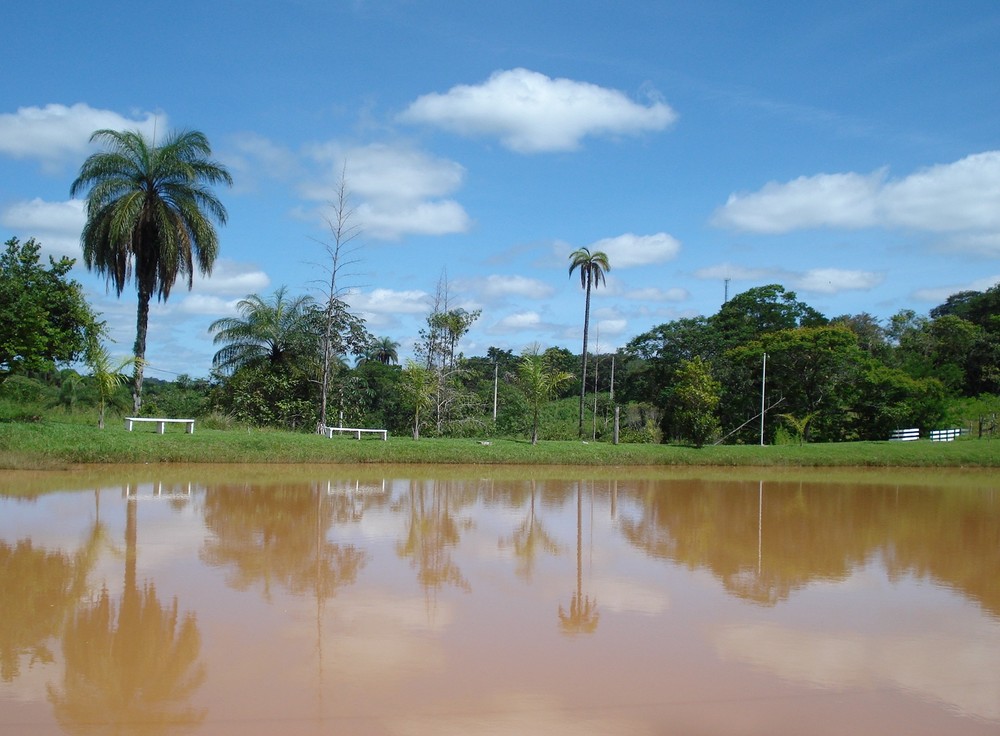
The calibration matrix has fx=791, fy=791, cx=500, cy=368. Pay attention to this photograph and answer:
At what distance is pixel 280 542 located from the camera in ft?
35.4

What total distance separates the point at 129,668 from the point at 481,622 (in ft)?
9.47

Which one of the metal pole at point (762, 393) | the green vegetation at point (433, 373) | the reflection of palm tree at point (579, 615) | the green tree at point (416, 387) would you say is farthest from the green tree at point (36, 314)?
the metal pole at point (762, 393)

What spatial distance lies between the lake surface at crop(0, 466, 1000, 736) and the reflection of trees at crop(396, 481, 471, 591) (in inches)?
3.4

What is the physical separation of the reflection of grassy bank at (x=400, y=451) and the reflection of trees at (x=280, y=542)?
6125 millimetres

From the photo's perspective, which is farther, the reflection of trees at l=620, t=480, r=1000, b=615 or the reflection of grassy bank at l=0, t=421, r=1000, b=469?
the reflection of grassy bank at l=0, t=421, r=1000, b=469

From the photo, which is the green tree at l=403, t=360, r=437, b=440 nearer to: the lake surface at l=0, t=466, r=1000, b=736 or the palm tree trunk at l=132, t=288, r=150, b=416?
the palm tree trunk at l=132, t=288, r=150, b=416

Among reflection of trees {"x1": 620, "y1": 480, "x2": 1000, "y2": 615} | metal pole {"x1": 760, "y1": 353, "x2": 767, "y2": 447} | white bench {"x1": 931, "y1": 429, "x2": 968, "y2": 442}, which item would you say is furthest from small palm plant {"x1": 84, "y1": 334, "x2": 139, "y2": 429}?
white bench {"x1": 931, "y1": 429, "x2": 968, "y2": 442}

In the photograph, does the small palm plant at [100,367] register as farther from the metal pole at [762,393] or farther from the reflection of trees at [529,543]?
the metal pole at [762,393]

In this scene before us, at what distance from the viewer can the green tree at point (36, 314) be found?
20.4 meters

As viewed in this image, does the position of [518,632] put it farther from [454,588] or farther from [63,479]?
[63,479]

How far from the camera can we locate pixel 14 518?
12.1m

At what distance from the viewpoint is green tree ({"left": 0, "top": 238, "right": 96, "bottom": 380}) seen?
2036 cm

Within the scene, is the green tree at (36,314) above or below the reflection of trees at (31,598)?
above

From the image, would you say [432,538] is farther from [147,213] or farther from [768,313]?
[768,313]
